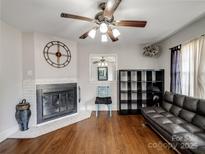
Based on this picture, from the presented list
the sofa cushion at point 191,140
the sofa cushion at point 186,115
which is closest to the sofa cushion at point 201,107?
the sofa cushion at point 186,115

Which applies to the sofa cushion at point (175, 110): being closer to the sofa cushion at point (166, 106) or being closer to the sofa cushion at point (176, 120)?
the sofa cushion at point (166, 106)

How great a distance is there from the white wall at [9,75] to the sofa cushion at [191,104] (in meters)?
3.85

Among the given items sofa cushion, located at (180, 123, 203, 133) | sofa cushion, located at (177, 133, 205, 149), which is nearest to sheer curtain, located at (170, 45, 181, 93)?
sofa cushion, located at (180, 123, 203, 133)

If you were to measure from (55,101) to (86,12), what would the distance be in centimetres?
271

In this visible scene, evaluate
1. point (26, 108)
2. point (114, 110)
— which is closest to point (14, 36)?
point (26, 108)

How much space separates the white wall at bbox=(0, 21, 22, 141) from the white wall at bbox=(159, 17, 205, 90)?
4.11 meters

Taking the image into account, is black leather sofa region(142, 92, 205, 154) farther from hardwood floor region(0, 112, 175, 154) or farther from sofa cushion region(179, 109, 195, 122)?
hardwood floor region(0, 112, 175, 154)

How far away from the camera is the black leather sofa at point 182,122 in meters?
1.94

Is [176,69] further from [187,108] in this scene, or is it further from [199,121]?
[199,121]

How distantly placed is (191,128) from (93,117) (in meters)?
2.77

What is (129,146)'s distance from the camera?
2.67 meters

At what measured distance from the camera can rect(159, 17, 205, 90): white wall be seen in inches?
116

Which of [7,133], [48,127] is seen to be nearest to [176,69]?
[48,127]

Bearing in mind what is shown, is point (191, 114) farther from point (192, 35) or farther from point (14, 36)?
point (14, 36)
